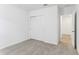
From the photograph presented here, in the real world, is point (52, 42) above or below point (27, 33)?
below

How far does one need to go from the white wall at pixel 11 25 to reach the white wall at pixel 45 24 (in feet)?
1.68

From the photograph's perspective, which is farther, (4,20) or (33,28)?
(33,28)

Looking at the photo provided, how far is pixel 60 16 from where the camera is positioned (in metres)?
3.91

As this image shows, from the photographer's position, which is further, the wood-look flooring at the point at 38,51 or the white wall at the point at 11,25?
the white wall at the point at 11,25

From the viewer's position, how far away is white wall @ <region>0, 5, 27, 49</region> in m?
3.11

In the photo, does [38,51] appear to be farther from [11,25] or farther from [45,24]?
[11,25]

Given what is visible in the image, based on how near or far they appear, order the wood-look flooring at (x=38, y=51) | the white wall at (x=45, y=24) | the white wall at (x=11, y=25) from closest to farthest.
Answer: the wood-look flooring at (x=38, y=51), the white wall at (x=11, y=25), the white wall at (x=45, y=24)

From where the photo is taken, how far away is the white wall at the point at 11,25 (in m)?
3.11
